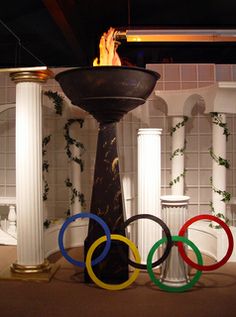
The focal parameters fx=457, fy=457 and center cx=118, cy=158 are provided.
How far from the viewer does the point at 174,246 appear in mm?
3793

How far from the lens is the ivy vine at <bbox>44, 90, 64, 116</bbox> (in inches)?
198

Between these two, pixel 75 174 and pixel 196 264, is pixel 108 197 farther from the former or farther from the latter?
pixel 75 174

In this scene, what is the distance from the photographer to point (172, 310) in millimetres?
3234

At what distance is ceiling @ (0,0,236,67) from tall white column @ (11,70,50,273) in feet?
4.05

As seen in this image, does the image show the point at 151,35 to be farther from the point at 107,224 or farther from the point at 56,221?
the point at 56,221

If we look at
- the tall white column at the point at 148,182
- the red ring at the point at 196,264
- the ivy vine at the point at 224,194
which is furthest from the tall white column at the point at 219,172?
the red ring at the point at 196,264

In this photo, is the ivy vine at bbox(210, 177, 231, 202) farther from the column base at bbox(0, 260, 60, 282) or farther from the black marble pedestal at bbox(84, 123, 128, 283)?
the column base at bbox(0, 260, 60, 282)

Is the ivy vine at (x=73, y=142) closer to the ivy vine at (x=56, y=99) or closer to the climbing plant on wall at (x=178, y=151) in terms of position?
the ivy vine at (x=56, y=99)

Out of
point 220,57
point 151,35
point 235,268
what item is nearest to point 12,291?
point 235,268

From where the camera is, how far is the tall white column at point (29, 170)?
3990 mm

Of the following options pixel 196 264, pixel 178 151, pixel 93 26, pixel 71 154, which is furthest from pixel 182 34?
pixel 93 26

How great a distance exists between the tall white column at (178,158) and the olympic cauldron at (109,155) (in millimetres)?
1462

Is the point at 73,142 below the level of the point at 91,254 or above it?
above

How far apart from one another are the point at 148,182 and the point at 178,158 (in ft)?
3.21
